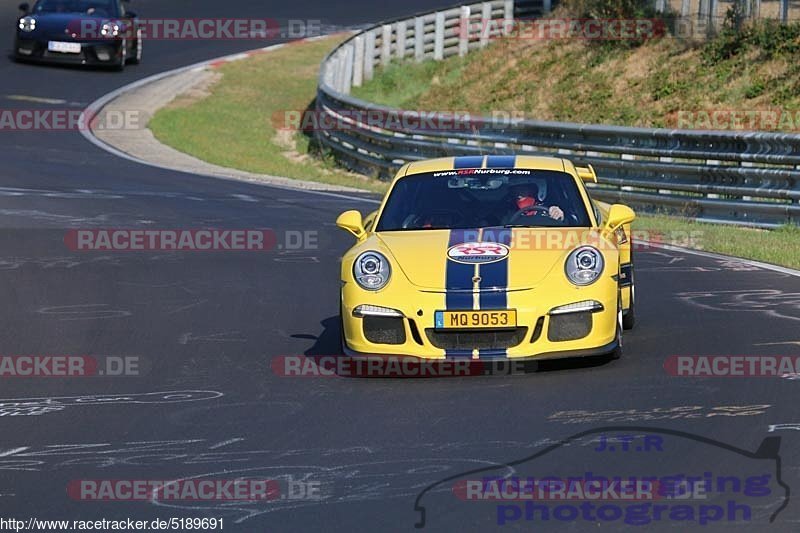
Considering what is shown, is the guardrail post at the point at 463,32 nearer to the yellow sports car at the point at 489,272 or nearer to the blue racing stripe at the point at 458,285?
the yellow sports car at the point at 489,272

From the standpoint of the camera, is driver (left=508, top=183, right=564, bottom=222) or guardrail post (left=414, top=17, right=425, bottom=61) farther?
guardrail post (left=414, top=17, right=425, bottom=61)

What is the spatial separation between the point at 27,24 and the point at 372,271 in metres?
22.4

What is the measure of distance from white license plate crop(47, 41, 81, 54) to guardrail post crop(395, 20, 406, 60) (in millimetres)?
6629

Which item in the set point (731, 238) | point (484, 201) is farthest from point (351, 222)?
point (731, 238)

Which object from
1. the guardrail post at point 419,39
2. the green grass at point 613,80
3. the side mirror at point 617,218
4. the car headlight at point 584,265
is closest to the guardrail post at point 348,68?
the green grass at point 613,80

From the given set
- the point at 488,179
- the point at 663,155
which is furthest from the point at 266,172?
the point at 488,179

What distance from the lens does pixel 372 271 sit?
861cm

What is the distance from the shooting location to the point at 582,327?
27.1 ft

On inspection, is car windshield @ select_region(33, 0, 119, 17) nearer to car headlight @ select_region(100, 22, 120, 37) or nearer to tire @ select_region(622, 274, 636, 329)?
car headlight @ select_region(100, 22, 120, 37)

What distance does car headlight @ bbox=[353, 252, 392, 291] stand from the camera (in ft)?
28.0

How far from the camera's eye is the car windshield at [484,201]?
9211mm

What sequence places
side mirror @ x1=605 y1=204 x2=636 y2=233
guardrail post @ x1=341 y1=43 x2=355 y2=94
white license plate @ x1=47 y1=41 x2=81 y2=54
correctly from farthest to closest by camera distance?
white license plate @ x1=47 y1=41 x2=81 y2=54, guardrail post @ x1=341 y1=43 x2=355 y2=94, side mirror @ x1=605 y1=204 x2=636 y2=233

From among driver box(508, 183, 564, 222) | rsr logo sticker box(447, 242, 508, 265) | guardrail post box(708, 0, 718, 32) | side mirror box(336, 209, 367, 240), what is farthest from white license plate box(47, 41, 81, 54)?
rsr logo sticker box(447, 242, 508, 265)

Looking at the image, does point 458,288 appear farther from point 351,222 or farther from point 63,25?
point 63,25
